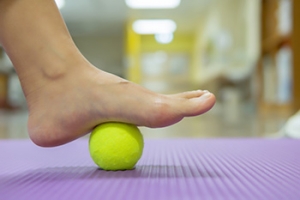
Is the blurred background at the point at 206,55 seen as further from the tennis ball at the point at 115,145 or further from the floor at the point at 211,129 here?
the tennis ball at the point at 115,145

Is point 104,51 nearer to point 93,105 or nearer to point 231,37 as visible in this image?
point 231,37

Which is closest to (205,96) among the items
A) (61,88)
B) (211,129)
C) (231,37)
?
(61,88)

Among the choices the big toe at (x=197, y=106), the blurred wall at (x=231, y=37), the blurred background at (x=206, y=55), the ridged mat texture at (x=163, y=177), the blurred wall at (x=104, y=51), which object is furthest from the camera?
the blurred wall at (x=104, y=51)

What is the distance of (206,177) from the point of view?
68 cm

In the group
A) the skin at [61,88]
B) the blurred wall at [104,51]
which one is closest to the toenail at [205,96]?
the skin at [61,88]

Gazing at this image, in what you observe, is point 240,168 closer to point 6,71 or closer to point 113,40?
point 6,71

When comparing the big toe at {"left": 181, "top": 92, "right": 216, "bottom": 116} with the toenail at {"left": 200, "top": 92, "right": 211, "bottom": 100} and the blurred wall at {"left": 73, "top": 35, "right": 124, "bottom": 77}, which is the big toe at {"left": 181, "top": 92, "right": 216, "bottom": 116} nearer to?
the toenail at {"left": 200, "top": 92, "right": 211, "bottom": 100}

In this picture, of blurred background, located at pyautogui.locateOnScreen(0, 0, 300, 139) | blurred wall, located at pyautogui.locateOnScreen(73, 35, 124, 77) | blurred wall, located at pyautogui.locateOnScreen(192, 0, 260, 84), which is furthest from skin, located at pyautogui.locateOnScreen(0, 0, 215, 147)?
blurred wall, located at pyautogui.locateOnScreen(73, 35, 124, 77)

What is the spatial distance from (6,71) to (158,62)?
7459mm

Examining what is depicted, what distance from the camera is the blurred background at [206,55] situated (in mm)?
3082

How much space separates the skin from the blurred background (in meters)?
1.07

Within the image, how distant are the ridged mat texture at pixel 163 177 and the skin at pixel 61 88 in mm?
97

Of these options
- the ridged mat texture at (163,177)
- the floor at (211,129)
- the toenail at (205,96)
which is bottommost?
the floor at (211,129)

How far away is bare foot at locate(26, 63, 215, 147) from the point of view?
0.71m
